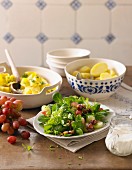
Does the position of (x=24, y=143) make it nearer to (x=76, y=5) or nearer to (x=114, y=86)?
(x=114, y=86)

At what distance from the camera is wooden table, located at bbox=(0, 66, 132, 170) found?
111cm

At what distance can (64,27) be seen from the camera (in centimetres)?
236

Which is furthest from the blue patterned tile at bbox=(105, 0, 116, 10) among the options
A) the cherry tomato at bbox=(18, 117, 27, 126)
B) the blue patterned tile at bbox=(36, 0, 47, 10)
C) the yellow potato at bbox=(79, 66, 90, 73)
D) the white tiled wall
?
the cherry tomato at bbox=(18, 117, 27, 126)

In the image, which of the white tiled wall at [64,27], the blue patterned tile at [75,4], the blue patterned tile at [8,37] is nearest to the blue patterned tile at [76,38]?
the white tiled wall at [64,27]

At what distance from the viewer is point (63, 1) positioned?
2305 mm

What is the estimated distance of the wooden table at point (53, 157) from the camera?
1.11 meters

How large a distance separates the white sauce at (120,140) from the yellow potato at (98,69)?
1.49ft

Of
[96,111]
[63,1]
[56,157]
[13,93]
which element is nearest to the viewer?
[56,157]

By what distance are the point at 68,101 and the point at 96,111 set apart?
0.30 feet

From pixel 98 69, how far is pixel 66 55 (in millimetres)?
360

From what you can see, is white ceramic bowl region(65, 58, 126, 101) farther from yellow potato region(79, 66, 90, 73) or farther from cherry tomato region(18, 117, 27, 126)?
cherry tomato region(18, 117, 27, 126)

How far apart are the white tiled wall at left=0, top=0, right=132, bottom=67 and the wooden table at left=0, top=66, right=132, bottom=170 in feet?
3.88

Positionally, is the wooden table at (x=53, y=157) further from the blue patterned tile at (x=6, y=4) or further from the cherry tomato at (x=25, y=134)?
the blue patterned tile at (x=6, y=4)

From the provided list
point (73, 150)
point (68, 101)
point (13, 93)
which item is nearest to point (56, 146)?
point (73, 150)
